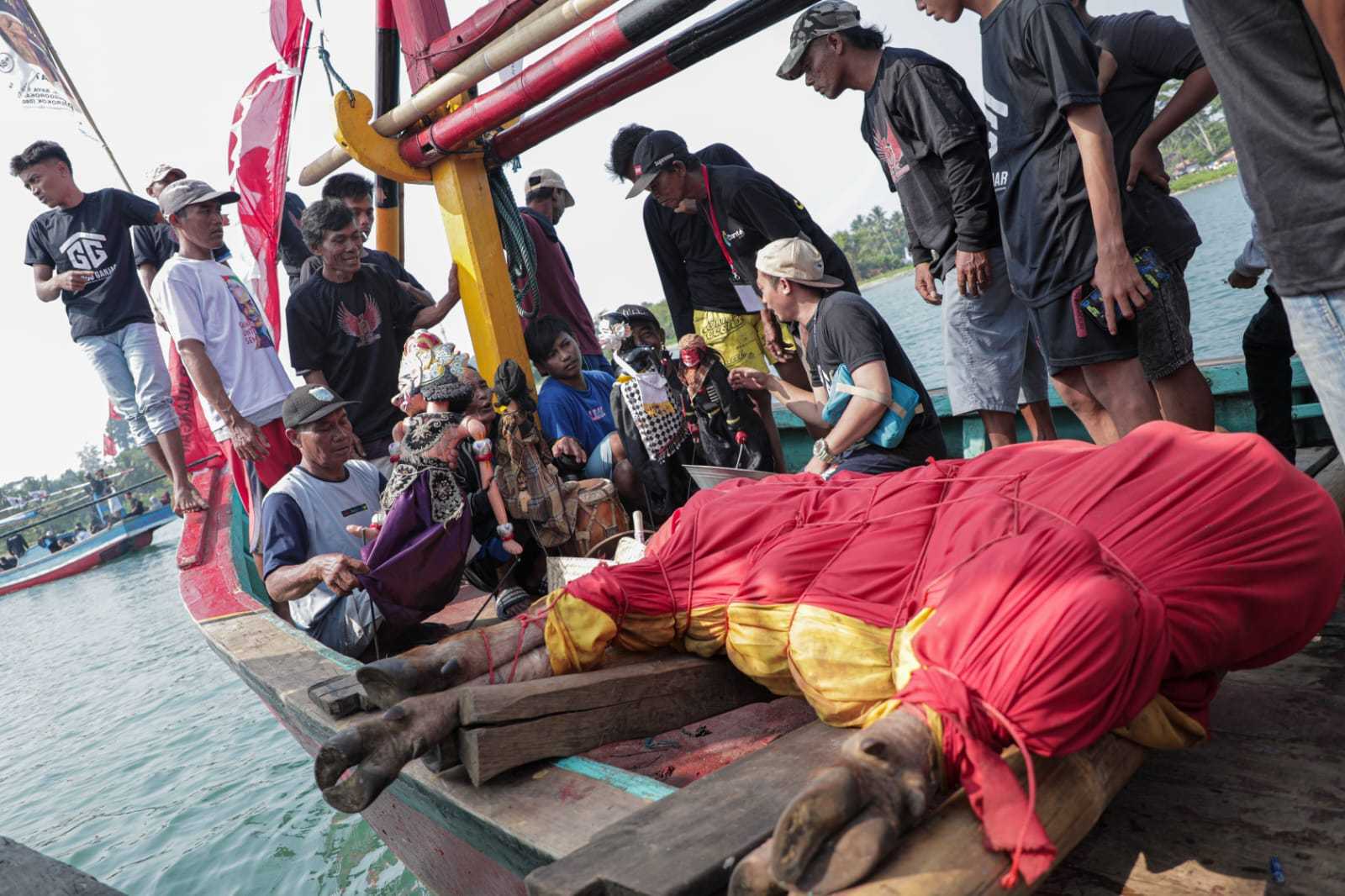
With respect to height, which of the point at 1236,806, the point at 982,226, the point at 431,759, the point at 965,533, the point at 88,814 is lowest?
the point at 88,814

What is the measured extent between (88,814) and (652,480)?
388cm

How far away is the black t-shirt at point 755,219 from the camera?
4.11 meters

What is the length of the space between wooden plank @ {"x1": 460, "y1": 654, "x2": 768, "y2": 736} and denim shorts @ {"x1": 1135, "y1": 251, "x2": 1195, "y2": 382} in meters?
1.46

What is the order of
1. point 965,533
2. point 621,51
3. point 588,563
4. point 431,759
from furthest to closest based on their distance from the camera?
point 621,51 < point 588,563 < point 431,759 < point 965,533

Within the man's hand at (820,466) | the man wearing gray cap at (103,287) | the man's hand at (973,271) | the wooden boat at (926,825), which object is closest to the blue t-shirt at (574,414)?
the man's hand at (820,466)

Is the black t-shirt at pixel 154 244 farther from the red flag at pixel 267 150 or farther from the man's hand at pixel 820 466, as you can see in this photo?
the man's hand at pixel 820 466

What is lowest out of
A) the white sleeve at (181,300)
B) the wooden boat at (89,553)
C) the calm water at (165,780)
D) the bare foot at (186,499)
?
the calm water at (165,780)

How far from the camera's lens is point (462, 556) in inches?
137

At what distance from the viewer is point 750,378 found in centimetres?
388

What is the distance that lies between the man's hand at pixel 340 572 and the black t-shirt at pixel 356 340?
185 centimetres

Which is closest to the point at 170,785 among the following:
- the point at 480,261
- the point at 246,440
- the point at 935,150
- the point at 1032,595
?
the point at 246,440

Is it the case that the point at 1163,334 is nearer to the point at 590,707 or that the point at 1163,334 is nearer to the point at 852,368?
the point at 852,368

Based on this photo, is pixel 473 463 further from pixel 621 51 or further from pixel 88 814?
pixel 88 814

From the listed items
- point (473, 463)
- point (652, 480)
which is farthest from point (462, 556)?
point (652, 480)
